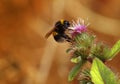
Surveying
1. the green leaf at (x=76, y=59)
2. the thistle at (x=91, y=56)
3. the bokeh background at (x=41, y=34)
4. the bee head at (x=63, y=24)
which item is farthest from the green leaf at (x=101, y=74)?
the bokeh background at (x=41, y=34)

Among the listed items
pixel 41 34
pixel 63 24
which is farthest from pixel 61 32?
pixel 41 34

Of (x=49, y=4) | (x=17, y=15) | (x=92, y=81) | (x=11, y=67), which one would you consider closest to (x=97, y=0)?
(x=49, y=4)

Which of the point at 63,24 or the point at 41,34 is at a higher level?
the point at 63,24

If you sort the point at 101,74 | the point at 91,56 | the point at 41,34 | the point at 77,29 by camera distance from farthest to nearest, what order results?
the point at 41,34, the point at 77,29, the point at 91,56, the point at 101,74

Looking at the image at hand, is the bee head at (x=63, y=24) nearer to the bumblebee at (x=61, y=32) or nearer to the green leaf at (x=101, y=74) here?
the bumblebee at (x=61, y=32)

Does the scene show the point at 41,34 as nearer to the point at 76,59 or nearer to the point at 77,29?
the point at 77,29
